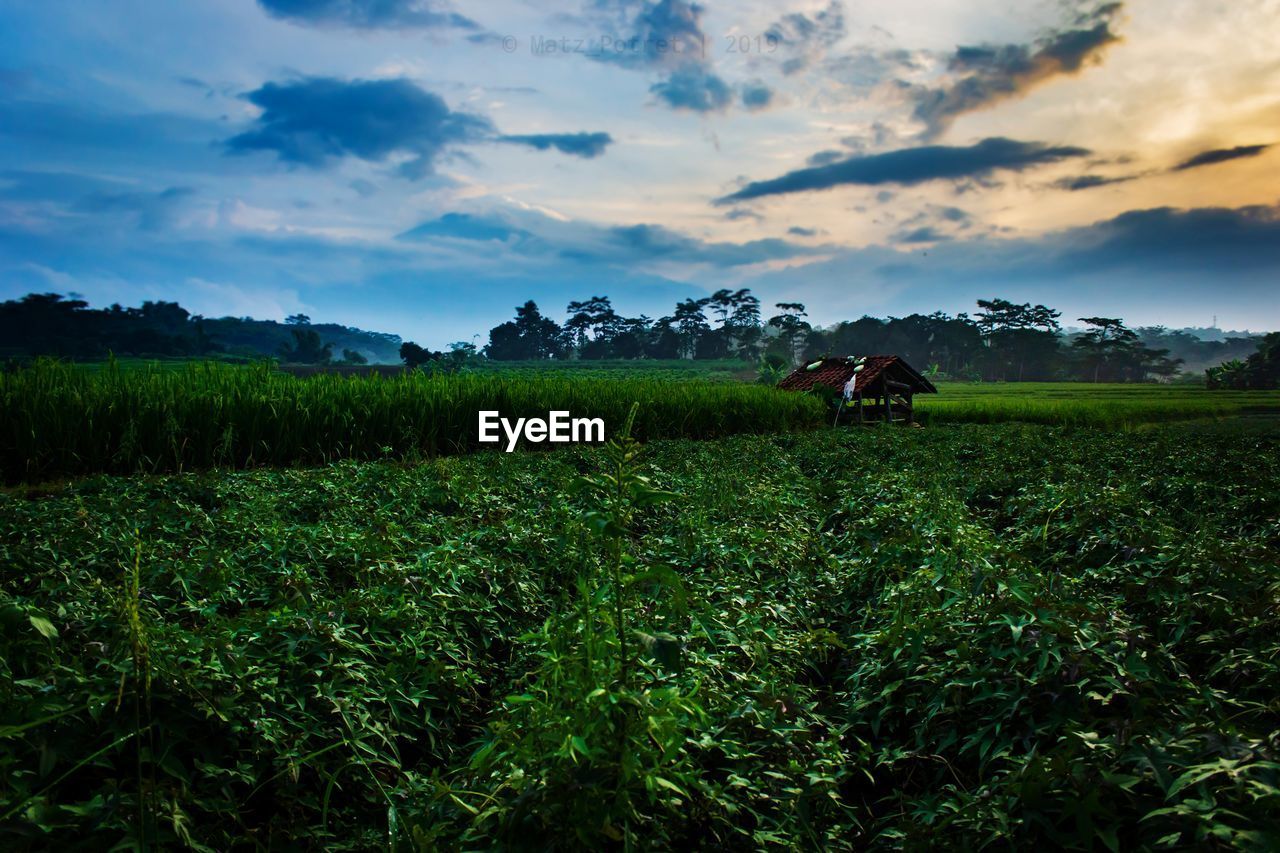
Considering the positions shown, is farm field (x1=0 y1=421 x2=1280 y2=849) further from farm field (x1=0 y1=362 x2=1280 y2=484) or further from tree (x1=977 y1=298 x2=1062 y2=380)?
tree (x1=977 y1=298 x2=1062 y2=380)

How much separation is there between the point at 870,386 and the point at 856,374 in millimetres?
807

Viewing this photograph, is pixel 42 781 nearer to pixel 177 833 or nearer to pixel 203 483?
pixel 177 833

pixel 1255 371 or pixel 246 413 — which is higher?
pixel 1255 371

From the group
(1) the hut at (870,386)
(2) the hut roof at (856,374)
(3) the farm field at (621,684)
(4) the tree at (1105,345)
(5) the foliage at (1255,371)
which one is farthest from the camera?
(4) the tree at (1105,345)

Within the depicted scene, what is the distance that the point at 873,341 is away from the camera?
87.9 metres

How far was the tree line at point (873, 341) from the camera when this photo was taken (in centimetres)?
7181

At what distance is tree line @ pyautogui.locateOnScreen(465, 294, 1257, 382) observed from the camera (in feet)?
236

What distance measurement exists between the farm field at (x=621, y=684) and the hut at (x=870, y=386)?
16315 millimetres

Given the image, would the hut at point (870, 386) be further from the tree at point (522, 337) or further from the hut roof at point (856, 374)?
the tree at point (522, 337)

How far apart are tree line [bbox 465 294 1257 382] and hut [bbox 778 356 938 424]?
169ft

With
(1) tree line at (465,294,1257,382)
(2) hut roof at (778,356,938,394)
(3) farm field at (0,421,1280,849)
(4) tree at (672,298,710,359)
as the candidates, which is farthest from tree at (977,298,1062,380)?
(3) farm field at (0,421,1280,849)

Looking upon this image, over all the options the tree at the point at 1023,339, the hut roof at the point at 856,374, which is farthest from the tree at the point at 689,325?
the hut roof at the point at 856,374

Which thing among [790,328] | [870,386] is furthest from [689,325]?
[870,386]

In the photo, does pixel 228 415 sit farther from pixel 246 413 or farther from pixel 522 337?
pixel 522 337
